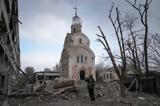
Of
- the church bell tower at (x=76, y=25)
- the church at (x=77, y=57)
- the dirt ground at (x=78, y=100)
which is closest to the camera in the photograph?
the dirt ground at (x=78, y=100)

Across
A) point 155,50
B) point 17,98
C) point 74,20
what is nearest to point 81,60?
point 74,20

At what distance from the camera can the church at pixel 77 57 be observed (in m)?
47.3

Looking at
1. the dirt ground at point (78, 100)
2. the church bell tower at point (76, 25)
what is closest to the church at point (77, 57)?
the church bell tower at point (76, 25)

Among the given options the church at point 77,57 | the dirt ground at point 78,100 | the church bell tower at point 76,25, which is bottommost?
the dirt ground at point 78,100

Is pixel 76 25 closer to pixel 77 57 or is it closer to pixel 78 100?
pixel 77 57

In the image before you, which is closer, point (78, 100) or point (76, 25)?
point (78, 100)

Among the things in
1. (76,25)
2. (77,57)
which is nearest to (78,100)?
(77,57)

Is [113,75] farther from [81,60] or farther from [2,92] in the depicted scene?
[2,92]

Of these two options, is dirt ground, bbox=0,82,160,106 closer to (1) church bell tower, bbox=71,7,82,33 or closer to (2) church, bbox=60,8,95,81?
(2) church, bbox=60,8,95,81

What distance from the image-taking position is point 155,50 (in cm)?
3772

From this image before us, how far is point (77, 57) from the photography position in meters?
48.8

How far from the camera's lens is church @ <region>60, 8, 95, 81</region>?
1862 inches

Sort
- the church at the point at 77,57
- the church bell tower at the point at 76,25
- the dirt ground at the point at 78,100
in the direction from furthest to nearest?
the church bell tower at the point at 76,25 < the church at the point at 77,57 < the dirt ground at the point at 78,100

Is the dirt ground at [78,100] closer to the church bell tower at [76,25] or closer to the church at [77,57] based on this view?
the church at [77,57]
